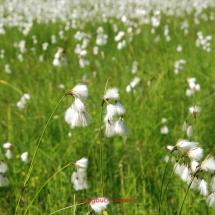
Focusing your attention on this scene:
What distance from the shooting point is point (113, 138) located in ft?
10.4

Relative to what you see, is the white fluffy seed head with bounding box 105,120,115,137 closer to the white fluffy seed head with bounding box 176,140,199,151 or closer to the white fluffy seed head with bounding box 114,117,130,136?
the white fluffy seed head with bounding box 114,117,130,136

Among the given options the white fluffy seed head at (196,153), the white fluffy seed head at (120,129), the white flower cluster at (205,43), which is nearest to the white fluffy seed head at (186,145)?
the white fluffy seed head at (196,153)

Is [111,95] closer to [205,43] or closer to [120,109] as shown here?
[120,109]

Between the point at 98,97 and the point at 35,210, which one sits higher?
the point at 98,97

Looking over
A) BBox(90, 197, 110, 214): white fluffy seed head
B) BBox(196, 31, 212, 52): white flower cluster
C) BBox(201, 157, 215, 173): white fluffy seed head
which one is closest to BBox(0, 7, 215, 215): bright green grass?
BBox(196, 31, 212, 52): white flower cluster

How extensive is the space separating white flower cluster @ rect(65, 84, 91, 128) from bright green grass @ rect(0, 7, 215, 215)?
0.48ft

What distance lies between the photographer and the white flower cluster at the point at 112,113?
55.9 inches

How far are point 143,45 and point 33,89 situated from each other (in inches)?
101

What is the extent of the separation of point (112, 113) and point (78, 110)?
13 cm

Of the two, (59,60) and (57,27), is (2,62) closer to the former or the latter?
(57,27)

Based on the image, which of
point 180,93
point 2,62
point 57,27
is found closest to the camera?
point 180,93

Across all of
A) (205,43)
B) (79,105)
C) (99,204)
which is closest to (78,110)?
(79,105)

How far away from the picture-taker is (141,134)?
3.17 meters

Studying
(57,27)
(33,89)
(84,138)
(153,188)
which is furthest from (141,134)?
(57,27)
